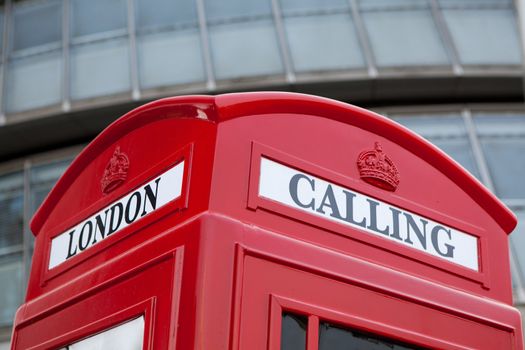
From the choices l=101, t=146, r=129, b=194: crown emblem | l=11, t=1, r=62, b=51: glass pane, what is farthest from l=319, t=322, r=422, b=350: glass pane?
l=11, t=1, r=62, b=51: glass pane

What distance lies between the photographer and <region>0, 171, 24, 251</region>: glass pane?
461 inches

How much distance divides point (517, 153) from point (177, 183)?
9487 millimetres

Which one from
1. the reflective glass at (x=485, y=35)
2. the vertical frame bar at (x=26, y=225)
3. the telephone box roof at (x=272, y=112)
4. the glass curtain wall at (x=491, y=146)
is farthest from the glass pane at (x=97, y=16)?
the telephone box roof at (x=272, y=112)

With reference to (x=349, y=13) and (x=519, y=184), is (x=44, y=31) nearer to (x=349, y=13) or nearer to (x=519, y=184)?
(x=349, y=13)

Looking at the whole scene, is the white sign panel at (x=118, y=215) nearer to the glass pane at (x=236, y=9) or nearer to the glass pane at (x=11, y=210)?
the glass pane at (x=11, y=210)

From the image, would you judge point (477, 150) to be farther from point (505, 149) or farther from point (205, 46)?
point (205, 46)

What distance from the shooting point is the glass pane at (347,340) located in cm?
234

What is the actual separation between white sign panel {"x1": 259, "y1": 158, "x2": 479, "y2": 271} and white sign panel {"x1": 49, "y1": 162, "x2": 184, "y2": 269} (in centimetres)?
31

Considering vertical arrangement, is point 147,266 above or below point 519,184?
below

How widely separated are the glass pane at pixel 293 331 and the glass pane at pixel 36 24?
1087 cm

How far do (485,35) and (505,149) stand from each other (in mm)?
1830

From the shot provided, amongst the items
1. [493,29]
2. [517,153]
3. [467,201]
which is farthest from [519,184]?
[467,201]

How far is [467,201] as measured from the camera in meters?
3.03

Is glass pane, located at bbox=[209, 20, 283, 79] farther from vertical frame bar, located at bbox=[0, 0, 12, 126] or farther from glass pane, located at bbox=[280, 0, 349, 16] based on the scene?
vertical frame bar, located at bbox=[0, 0, 12, 126]
